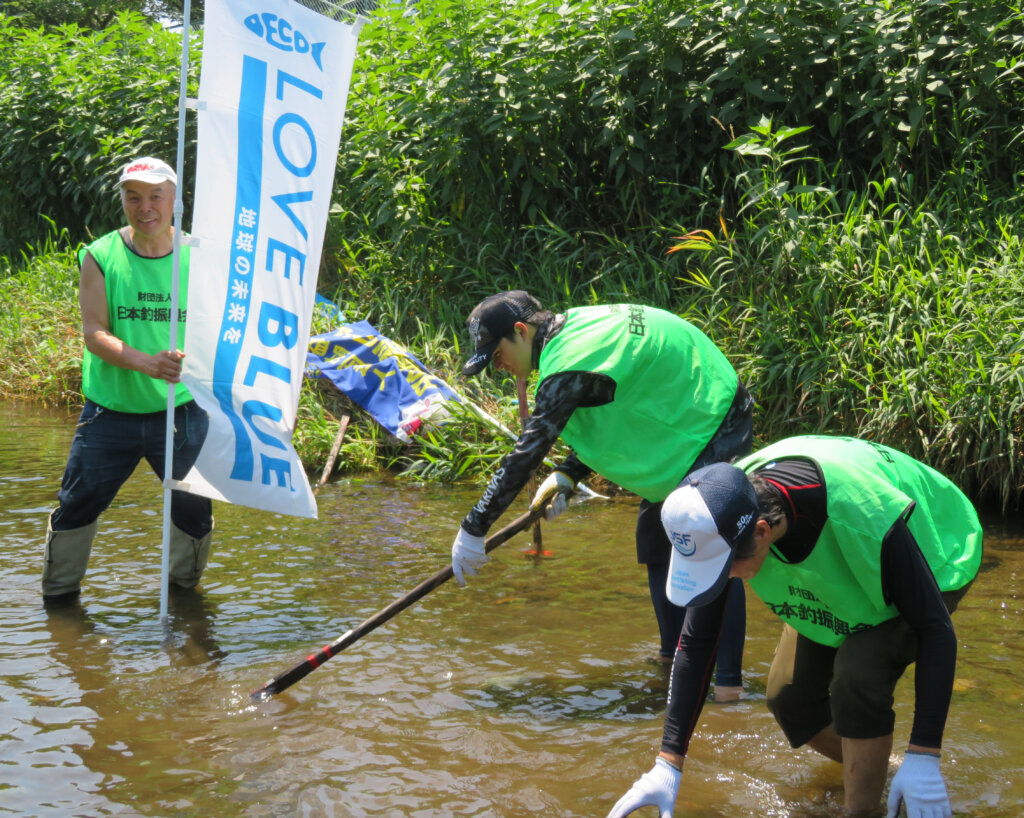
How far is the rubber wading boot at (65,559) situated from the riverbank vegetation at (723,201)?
9.00ft

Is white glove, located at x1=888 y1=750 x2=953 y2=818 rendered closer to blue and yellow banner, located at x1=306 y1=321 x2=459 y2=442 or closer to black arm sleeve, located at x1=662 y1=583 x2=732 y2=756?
black arm sleeve, located at x1=662 y1=583 x2=732 y2=756

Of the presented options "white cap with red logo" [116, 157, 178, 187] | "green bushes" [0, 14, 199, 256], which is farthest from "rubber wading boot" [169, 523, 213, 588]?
"green bushes" [0, 14, 199, 256]

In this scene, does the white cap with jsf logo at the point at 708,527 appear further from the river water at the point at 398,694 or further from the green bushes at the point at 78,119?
the green bushes at the point at 78,119

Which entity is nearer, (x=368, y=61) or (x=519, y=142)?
(x=519, y=142)

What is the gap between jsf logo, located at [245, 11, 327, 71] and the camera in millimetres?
4198

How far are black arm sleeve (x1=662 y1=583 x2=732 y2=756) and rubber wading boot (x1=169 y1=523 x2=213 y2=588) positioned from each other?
111 inches

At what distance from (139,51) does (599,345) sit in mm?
9980

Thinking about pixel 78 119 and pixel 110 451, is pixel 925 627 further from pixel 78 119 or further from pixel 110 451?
pixel 78 119

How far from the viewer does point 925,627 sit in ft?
7.39

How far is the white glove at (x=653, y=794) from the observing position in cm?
235

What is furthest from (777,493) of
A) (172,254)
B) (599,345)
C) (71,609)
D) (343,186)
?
(343,186)

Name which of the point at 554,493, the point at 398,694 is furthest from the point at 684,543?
the point at 398,694

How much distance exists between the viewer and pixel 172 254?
4.40m

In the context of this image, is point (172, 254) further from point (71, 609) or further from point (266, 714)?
point (266, 714)
